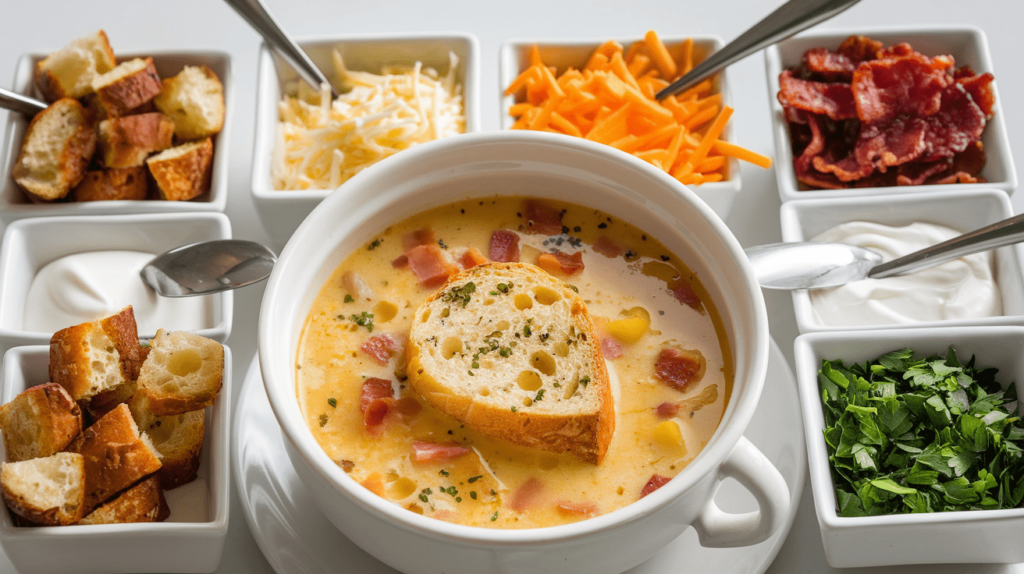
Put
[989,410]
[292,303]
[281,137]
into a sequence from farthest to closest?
[281,137]
[989,410]
[292,303]

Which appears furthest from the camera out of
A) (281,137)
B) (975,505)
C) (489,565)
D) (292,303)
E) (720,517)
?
(281,137)

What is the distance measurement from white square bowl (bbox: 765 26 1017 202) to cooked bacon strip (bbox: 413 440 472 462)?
1.26 meters

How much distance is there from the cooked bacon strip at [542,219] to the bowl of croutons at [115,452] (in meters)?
0.72

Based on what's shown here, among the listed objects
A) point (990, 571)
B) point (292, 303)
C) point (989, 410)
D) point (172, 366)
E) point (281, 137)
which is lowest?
point (990, 571)

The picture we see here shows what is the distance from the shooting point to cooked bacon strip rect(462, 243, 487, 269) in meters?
2.03

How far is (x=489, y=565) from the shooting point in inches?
61.9

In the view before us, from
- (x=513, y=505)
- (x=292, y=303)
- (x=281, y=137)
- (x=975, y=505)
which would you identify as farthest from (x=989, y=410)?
(x=281, y=137)

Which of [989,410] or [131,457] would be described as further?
[989,410]

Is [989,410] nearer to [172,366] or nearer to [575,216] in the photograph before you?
[575,216]

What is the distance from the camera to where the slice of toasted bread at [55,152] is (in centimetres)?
246

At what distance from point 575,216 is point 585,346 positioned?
38 centimetres

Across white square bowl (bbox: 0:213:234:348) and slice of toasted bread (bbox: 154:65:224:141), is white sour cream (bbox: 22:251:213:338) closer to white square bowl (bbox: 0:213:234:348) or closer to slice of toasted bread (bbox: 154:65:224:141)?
white square bowl (bbox: 0:213:234:348)

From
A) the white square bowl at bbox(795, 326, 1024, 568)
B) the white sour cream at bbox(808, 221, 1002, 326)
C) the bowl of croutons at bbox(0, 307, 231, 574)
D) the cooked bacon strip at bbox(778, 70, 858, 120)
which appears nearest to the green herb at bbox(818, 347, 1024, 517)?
the white square bowl at bbox(795, 326, 1024, 568)

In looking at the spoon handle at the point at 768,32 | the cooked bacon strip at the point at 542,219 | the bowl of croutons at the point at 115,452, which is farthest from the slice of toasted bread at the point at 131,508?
the spoon handle at the point at 768,32
